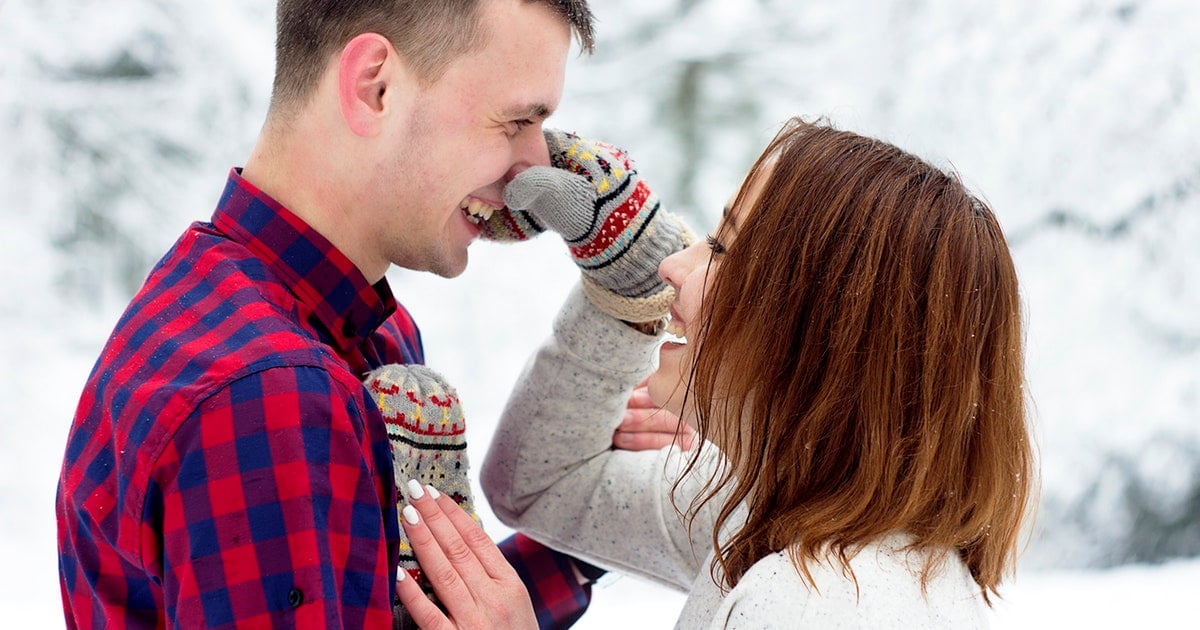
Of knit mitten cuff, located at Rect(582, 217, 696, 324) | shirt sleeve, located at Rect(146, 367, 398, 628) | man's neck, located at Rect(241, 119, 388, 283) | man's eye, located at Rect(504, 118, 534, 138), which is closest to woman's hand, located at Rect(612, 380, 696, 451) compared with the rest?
knit mitten cuff, located at Rect(582, 217, 696, 324)

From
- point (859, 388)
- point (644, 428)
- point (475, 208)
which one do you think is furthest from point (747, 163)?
point (859, 388)

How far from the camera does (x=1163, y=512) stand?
281 centimetres

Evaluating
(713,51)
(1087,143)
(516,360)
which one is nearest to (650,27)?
(713,51)

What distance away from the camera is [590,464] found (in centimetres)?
153

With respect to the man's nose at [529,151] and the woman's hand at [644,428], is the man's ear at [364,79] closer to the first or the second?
the man's nose at [529,151]

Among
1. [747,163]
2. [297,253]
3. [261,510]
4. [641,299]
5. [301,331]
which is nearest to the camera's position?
[261,510]

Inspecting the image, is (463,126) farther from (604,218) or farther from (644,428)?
(644,428)

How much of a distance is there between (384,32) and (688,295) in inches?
16.1

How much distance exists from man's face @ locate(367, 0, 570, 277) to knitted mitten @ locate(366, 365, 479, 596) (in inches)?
6.5

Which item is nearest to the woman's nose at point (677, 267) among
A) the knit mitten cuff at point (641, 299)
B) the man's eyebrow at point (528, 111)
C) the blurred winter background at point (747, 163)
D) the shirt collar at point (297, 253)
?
the knit mitten cuff at point (641, 299)

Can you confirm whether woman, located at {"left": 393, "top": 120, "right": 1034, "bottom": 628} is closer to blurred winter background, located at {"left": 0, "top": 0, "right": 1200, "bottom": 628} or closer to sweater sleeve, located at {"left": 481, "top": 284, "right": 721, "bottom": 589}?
sweater sleeve, located at {"left": 481, "top": 284, "right": 721, "bottom": 589}

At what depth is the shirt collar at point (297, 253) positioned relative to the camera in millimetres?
1126

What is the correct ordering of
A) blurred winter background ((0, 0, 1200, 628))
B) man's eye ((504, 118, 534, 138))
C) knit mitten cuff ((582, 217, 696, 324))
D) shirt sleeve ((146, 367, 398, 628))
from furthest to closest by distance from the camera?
blurred winter background ((0, 0, 1200, 628)), knit mitten cuff ((582, 217, 696, 324)), man's eye ((504, 118, 534, 138)), shirt sleeve ((146, 367, 398, 628))

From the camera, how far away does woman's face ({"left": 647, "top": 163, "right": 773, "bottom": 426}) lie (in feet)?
3.88
